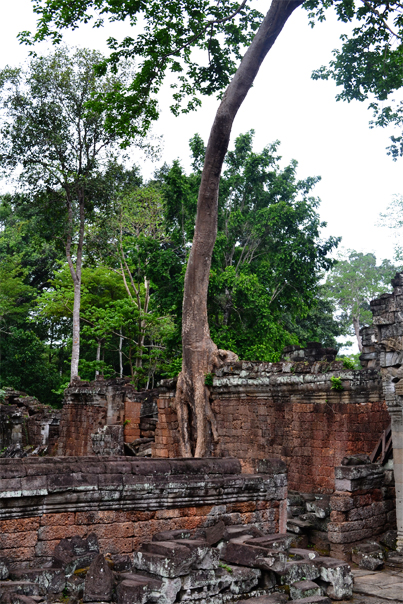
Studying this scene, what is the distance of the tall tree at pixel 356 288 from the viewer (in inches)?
1351

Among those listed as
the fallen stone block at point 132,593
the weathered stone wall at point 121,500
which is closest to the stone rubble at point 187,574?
the fallen stone block at point 132,593

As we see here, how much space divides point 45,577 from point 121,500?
2.86 feet

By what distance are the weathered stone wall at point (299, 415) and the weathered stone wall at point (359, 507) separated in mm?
1208

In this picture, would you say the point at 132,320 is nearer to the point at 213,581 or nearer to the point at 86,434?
→ the point at 86,434

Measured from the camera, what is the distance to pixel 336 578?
16.5ft

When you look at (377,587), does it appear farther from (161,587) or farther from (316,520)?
(161,587)

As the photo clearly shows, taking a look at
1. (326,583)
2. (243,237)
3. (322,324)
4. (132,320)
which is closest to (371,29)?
(243,237)

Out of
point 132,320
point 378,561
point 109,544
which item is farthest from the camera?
point 132,320

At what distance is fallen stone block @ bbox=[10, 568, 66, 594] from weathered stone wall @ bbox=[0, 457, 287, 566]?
0.70 feet

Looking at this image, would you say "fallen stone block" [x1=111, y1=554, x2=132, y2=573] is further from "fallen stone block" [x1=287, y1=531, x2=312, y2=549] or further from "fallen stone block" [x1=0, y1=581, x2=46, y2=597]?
"fallen stone block" [x1=287, y1=531, x2=312, y2=549]

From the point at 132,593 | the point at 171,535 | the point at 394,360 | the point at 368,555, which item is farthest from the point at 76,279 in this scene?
the point at 132,593

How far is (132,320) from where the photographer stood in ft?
75.4

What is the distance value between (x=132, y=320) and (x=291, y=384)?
13196mm

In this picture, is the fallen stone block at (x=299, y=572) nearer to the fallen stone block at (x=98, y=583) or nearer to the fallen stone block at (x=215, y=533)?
the fallen stone block at (x=215, y=533)
